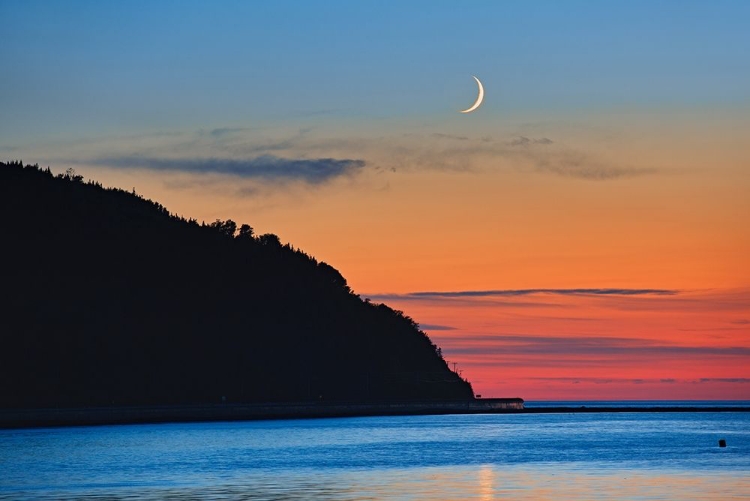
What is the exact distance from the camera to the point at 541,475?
7175cm

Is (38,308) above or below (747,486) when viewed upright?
above

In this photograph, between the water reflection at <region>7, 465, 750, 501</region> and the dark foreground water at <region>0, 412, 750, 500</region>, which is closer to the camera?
the water reflection at <region>7, 465, 750, 501</region>

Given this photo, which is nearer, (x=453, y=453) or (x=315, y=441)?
(x=453, y=453)

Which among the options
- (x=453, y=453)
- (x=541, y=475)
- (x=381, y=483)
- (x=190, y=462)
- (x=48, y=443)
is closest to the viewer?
(x=381, y=483)

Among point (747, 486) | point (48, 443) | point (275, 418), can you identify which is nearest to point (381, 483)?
point (747, 486)

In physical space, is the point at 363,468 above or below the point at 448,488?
above

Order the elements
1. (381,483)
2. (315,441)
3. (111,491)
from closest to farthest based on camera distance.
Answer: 1. (111,491)
2. (381,483)
3. (315,441)

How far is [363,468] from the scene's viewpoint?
7894 centimetres

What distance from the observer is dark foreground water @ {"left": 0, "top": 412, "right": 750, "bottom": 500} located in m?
60.3

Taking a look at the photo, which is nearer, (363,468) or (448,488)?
(448,488)

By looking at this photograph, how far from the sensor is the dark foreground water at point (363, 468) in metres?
60.3

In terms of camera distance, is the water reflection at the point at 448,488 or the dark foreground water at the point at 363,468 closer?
the water reflection at the point at 448,488

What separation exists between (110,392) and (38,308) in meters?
19.1

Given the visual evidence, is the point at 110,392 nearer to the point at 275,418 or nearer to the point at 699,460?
the point at 275,418
